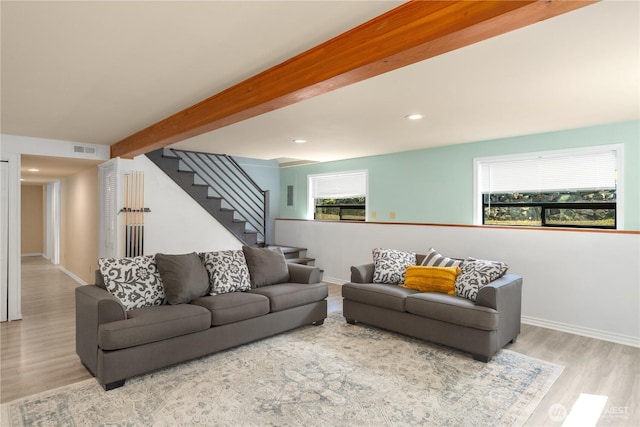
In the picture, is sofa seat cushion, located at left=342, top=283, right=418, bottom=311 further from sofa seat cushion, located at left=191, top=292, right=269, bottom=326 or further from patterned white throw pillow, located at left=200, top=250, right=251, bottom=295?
patterned white throw pillow, located at left=200, top=250, right=251, bottom=295

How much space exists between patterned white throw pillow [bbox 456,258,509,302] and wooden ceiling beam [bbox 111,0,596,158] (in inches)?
94.0

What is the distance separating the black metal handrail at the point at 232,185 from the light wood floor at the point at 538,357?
114 inches

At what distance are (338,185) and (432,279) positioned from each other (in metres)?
3.53

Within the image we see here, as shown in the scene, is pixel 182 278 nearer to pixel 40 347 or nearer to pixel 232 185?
pixel 40 347

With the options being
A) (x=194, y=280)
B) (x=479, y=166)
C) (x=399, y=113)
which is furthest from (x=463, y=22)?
(x=479, y=166)

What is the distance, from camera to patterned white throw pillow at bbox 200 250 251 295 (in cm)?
378

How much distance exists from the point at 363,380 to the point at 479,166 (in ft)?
11.2

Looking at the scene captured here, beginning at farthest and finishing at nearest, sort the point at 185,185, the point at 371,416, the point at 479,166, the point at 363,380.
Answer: the point at 185,185
the point at 479,166
the point at 363,380
the point at 371,416

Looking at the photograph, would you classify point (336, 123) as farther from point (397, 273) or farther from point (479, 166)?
point (479, 166)

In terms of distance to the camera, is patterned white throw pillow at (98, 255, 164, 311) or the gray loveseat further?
patterned white throw pillow at (98, 255, 164, 311)

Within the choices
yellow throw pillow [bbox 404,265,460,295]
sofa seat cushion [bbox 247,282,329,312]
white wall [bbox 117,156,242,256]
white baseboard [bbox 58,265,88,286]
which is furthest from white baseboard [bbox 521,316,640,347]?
white baseboard [bbox 58,265,88,286]

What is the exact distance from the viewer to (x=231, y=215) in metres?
6.58

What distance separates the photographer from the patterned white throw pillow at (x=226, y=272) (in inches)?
149

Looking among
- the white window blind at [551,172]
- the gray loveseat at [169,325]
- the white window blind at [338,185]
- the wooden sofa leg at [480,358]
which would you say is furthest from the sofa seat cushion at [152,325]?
the white window blind at [338,185]
